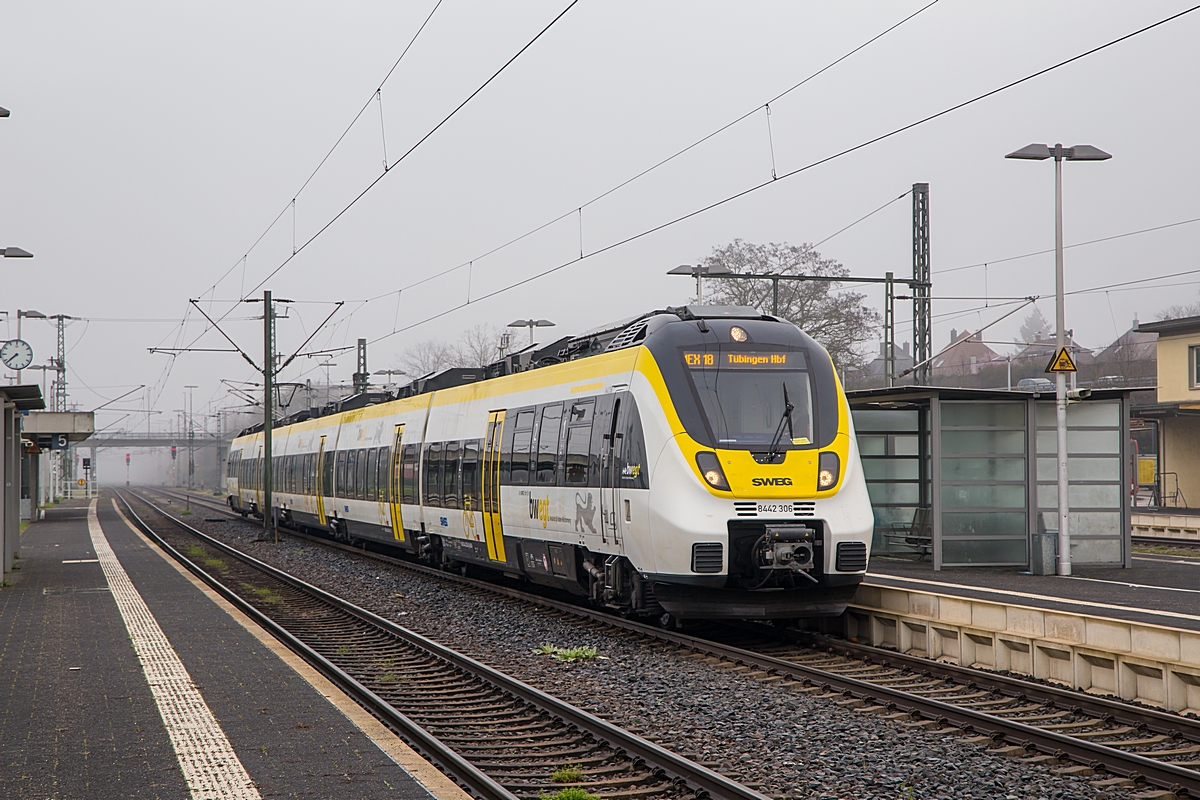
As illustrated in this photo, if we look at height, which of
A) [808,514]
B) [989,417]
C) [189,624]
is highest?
[989,417]

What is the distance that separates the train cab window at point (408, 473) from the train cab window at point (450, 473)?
2053mm

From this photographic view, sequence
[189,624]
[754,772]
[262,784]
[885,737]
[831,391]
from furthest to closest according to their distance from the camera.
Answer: [189,624] < [831,391] < [885,737] < [754,772] < [262,784]

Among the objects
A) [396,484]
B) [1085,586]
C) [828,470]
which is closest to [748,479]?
[828,470]

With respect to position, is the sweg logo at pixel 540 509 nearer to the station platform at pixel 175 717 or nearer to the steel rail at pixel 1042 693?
the station platform at pixel 175 717

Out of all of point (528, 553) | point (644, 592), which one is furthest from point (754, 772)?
point (528, 553)

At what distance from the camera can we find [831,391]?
41.0ft

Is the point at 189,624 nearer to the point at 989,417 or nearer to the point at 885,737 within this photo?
the point at 885,737

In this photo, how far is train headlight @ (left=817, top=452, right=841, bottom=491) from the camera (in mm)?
11906

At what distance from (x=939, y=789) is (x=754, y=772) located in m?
1.13

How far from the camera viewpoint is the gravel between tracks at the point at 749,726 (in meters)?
7.02

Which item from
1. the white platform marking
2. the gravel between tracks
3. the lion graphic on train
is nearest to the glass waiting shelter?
the lion graphic on train

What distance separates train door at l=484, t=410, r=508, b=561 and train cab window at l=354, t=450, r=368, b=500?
9134 mm

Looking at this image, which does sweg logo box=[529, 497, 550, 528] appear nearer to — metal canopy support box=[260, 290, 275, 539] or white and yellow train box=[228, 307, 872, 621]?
white and yellow train box=[228, 307, 872, 621]

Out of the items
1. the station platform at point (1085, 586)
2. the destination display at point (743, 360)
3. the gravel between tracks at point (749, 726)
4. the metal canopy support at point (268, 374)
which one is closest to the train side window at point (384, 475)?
the metal canopy support at point (268, 374)
